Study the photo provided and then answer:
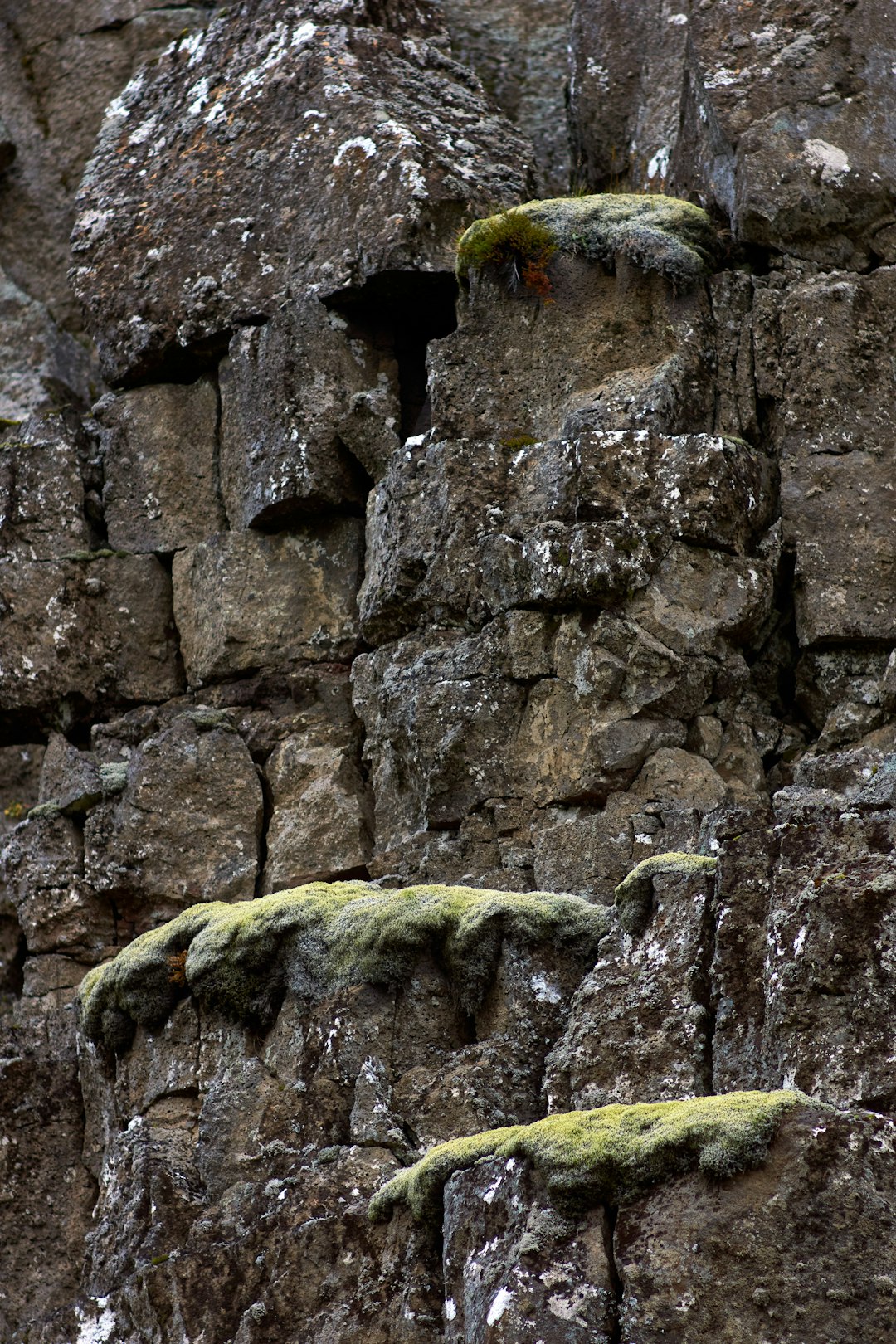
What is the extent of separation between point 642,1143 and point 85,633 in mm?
10299

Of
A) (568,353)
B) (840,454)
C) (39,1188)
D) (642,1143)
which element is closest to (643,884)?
(642,1143)

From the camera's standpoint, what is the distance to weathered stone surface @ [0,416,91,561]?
19516 mm

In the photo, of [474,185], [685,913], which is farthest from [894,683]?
[474,185]

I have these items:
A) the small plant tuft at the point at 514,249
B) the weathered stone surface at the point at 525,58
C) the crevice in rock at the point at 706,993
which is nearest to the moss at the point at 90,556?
the small plant tuft at the point at 514,249

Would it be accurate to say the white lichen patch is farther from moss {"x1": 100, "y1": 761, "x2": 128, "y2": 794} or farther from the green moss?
the green moss

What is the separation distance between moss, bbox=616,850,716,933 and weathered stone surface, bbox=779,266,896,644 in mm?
3780

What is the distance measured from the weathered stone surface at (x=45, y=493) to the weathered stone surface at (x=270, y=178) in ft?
2.70

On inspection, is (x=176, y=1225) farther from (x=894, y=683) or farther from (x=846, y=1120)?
(x=894, y=683)

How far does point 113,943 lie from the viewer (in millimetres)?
17875

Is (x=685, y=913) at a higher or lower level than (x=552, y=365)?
lower

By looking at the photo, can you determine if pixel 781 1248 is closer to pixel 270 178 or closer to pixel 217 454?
pixel 217 454

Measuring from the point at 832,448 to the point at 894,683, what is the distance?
2.30 meters

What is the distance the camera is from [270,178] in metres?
19.6

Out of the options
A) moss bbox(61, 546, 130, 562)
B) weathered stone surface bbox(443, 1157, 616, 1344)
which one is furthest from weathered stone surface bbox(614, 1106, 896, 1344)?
moss bbox(61, 546, 130, 562)
